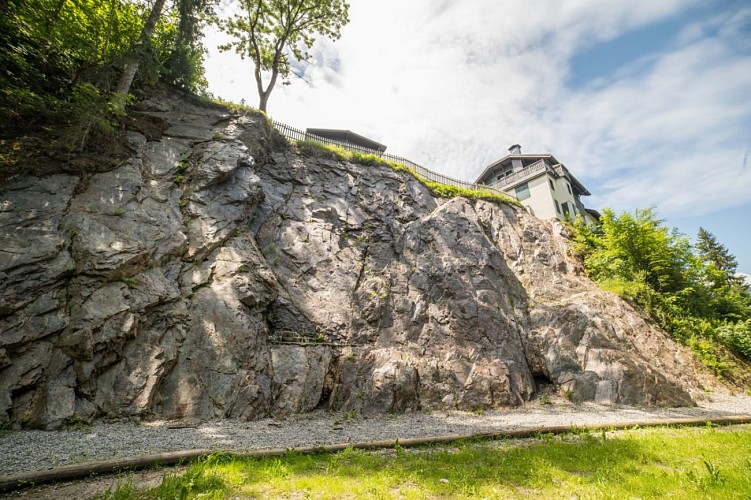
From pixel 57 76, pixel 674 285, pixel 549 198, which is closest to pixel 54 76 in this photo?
pixel 57 76

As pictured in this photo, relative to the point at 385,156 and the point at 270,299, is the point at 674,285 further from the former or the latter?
the point at 270,299

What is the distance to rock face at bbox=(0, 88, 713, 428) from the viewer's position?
32.3 ft

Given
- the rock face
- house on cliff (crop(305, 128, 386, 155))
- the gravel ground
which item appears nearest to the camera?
the gravel ground

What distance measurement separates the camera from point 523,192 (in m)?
38.6

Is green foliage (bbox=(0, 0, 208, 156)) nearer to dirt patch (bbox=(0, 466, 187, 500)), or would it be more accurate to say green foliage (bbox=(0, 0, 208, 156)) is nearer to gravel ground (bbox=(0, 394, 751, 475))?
gravel ground (bbox=(0, 394, 751, 475))

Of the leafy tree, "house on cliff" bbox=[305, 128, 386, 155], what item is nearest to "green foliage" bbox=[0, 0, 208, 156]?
the leafy tree

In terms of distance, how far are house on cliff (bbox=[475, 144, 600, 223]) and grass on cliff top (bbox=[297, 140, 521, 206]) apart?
7628 millimetres

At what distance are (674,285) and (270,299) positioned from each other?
2664 centimetres

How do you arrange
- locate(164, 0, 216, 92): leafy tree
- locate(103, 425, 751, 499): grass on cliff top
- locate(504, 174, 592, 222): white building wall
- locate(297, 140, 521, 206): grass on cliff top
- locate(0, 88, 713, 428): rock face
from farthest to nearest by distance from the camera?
locate(504, 174, 592, 222): white building wall, locate(297, 140, 521, 206): grass on cliff top, locate(164, 0, 216, 92): leafy tree, locate(0, 88, 713, 428): rock face, locate(103, 425, 751, 499): grass on cliff top

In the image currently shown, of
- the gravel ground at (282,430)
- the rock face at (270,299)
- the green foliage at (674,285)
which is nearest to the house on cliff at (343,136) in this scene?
the rock face at (270,299)

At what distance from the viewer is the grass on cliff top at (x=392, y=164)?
22.8 metres

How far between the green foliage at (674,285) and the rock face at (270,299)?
1739 millimetres

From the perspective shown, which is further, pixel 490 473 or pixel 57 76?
pixel 57 76

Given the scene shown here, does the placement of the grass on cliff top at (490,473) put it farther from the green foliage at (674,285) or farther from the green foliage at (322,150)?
the green foliage at (322,150)
